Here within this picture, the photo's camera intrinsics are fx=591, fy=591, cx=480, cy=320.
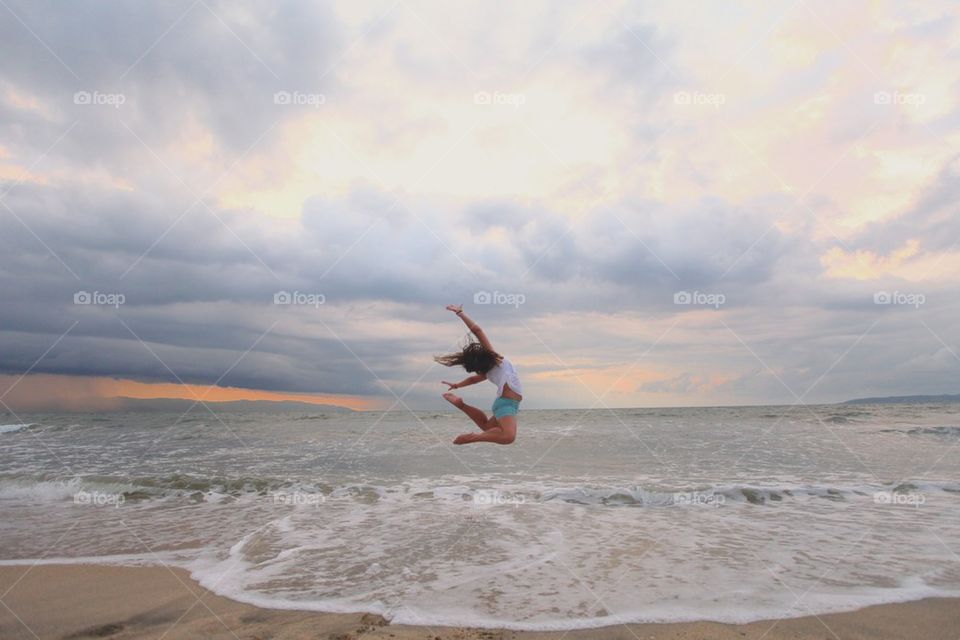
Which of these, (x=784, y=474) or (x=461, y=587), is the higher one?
(x=461, y=587)

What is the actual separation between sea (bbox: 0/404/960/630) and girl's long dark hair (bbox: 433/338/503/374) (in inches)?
100

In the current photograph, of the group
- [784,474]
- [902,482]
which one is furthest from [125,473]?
[902,482]

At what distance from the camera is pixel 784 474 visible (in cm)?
1555

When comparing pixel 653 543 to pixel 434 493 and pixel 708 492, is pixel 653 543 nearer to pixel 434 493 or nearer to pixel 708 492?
pixel 708 492

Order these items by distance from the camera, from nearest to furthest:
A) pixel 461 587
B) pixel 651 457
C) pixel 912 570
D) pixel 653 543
Answer: pixel 461 587, pixel 912 570, pixel 653 543, pixel 651 457

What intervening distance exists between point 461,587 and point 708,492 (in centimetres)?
787

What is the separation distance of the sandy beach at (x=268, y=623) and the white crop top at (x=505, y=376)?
3726 millimetres

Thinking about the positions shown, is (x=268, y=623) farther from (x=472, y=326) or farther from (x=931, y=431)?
(x=931, y=431)

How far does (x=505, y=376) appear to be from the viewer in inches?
336

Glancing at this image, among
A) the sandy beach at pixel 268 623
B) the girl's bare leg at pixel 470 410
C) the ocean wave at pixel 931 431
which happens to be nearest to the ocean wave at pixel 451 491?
the girl's bare leg at pixel 470 410

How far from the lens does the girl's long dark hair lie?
8.35m

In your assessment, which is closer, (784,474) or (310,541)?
(310,541)

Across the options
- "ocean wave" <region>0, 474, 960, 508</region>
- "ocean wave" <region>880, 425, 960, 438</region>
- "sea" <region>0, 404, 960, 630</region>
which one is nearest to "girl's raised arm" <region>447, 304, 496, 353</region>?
"sea" <region>0, 404, 960, 630</region>

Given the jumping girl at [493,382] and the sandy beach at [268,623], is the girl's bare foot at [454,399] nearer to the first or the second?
the jumping girl at [493,382]
